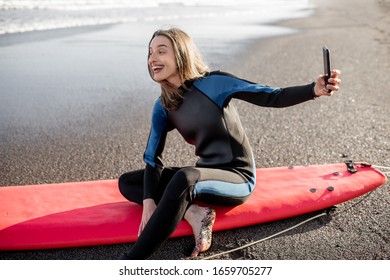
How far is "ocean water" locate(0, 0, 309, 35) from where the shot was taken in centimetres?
1294

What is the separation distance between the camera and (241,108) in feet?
18.5

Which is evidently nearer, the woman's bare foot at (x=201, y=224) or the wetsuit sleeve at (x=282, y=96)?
the wetsuit sleeve at (x=282, y=96)

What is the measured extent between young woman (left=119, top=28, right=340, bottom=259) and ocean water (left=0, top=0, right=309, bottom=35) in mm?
9281

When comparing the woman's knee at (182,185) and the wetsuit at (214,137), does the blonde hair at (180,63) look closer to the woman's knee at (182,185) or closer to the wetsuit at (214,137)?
the wetsuit at (214,137)

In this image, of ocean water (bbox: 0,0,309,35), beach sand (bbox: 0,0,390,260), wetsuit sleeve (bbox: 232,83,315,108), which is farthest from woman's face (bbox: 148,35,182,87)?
ocean water (bbox: 0,0,309,35)

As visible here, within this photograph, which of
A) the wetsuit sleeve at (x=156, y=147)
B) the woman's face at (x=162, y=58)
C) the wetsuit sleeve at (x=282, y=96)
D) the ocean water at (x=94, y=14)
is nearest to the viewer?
the wetsuit sleeve at (x=282, y=96)

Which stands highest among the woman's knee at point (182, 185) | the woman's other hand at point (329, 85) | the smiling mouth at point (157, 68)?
the smiling mouth at point (157, 68)

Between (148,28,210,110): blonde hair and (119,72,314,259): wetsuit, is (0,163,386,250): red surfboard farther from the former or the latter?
(148,28,210,110): blonde hair

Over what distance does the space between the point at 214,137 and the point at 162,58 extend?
1.84ft

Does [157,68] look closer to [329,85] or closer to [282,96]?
[282,96]

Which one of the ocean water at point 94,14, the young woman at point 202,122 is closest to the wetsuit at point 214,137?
the young woman at point 202,122

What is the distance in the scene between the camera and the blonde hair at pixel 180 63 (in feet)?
9.40

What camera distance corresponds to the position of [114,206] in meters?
3.10
